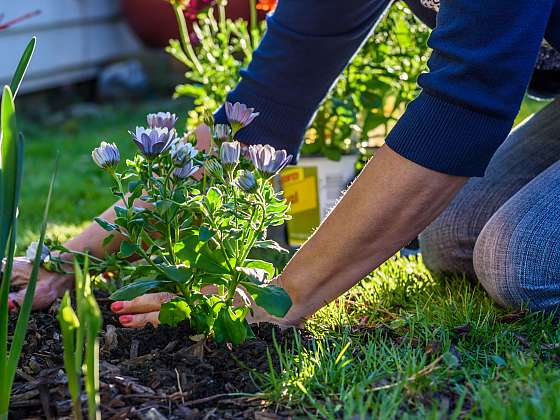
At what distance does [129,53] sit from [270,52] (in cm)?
449

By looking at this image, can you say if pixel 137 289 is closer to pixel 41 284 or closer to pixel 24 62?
pixel 24 62

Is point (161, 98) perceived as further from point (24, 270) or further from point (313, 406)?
point (313, 406)

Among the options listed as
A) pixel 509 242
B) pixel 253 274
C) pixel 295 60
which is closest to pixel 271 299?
pixel 253 274

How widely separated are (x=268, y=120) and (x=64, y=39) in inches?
159

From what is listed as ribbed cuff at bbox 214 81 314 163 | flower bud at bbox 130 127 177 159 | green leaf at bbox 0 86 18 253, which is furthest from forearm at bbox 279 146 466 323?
green leaf at bbox 0 86 18 253

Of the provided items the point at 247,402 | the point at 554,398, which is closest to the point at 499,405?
the point at 554,398

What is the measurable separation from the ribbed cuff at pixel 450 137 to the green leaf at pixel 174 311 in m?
0.48

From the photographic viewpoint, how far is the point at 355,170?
8.81 ft

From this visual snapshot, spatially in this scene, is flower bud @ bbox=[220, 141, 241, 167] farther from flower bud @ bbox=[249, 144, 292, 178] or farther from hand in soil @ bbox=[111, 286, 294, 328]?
hand in soil @ bbox=[111, 286, 294, 328]

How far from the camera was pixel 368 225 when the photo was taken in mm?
Result: 1645

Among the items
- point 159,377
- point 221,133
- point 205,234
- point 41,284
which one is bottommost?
point 41,284

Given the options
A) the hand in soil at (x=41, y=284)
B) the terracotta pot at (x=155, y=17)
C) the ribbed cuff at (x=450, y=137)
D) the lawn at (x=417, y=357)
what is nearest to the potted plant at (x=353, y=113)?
the lawn at (x=417, y=357)

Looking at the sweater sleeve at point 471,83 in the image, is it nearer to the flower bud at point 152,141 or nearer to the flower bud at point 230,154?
the flower bud at point 230,154

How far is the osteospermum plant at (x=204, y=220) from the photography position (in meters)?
→ 1.51
